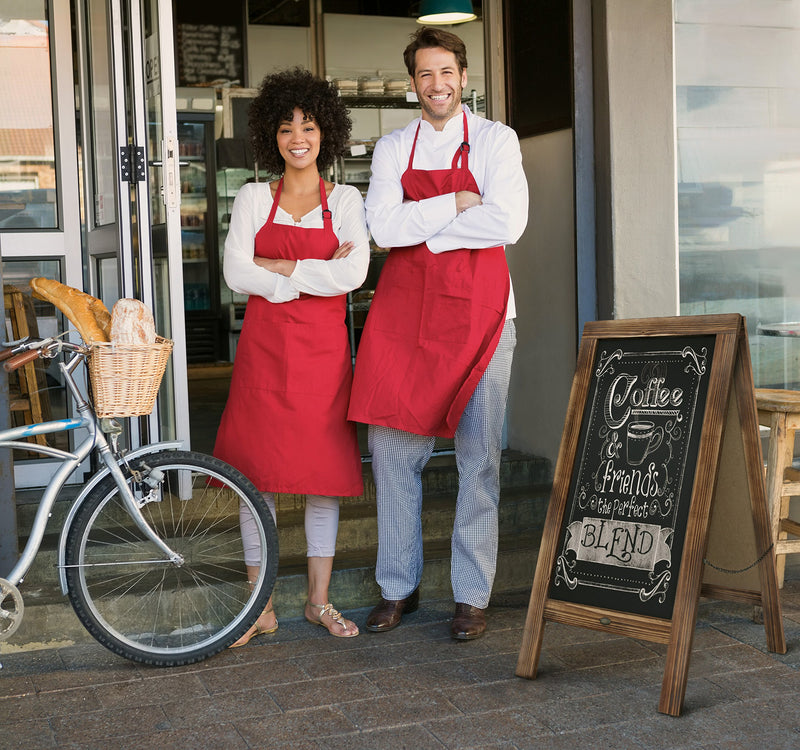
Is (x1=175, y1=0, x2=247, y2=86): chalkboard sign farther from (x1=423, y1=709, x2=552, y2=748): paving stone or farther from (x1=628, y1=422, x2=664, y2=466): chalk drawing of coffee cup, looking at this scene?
(x1=423, y1=709, x2=552, y2=748): paving stone

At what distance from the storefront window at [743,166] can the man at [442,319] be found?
3.80 ft

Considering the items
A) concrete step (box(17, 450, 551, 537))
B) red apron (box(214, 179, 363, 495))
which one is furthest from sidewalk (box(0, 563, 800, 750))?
concrete step (box(17, 450, 551, 537))

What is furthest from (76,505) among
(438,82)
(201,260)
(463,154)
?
Result: (201,260)

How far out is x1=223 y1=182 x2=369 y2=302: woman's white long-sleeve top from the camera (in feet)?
10.8

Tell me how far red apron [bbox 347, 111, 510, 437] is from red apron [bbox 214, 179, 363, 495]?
13 cm

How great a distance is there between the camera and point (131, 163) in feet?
12.7

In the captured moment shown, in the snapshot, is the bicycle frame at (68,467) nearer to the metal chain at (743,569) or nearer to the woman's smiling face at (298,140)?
the woman's smiling face at (298,140)

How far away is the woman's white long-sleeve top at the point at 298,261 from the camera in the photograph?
130 inches

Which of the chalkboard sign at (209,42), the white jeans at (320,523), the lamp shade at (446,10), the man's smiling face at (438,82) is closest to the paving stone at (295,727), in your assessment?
A: the white jeans at (320,523)

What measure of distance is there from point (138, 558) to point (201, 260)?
22.5 ft

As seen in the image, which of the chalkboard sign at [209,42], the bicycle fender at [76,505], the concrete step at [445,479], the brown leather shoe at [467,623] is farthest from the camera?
the chalkboard sign at [209,42]

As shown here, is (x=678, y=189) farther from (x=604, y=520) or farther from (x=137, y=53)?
(x=137, y=53)

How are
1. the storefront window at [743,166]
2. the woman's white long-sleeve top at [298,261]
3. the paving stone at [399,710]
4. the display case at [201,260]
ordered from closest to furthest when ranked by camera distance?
the paving stone at [399,710]
the woman's white long-sleeve top at [298,261]
the storefront window at [743,166]
the display case at [201,260]

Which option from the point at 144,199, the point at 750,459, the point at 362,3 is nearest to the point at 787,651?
the point at 750,459
